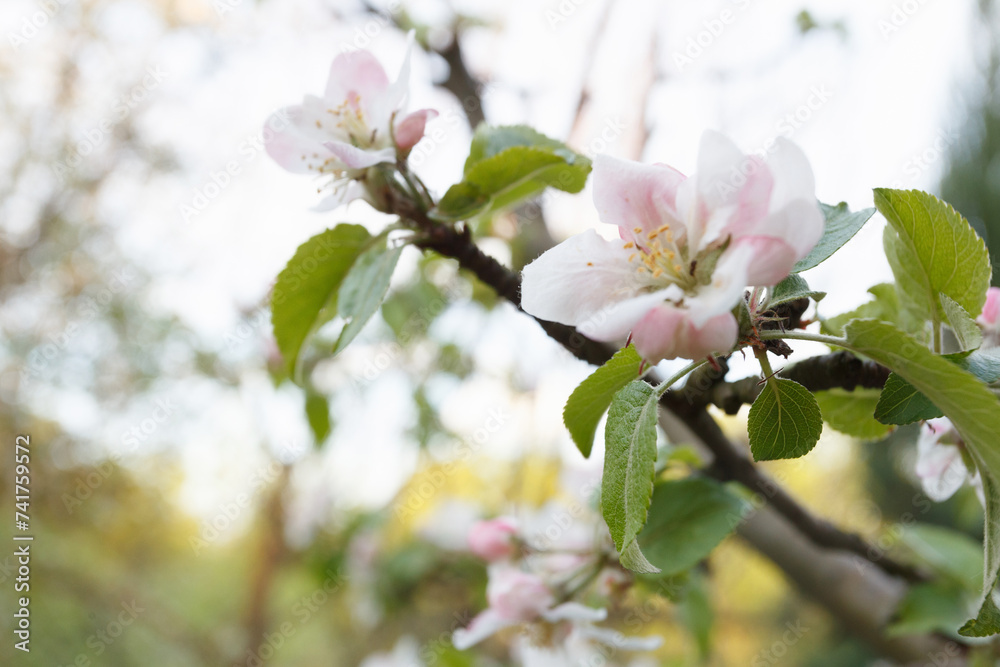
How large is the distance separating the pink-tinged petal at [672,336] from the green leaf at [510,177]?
236mm

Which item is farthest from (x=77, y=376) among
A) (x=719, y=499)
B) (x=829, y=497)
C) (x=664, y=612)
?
(x=829, y=497)

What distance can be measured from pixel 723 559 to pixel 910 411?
136 inches

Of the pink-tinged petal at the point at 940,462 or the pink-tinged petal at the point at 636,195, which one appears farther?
the pink-tinged petal at the point at 940,462

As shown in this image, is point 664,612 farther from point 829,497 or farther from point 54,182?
point 54,182

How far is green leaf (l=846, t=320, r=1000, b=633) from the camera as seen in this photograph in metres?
0.27

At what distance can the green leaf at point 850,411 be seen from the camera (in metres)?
0.48

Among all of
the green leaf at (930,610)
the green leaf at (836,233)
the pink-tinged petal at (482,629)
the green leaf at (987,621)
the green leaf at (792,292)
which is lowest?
the green leaf at (930,610)

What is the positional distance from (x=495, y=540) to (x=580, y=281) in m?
0.58
